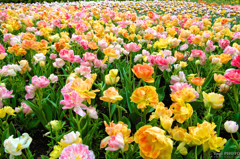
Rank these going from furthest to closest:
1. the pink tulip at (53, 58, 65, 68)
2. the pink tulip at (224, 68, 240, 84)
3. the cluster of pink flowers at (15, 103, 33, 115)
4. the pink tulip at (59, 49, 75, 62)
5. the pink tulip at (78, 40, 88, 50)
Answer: the pink tulip at (78, 40, 88, 50) → the pink tulip at (53, 58, 65, 68) → the pink tulip at (59, 49, 75, 62) → the cluster of pink flowers at (15, 103, 33, 115) → the pink tulip at (224, 68, 240, 84)

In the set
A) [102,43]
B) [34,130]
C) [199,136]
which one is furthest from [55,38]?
[199,136]

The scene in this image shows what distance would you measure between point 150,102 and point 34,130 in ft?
3.30

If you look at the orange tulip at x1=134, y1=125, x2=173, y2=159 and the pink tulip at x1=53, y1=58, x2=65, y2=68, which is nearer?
the orange tulip at x1=134, y1=125, x2=173, y2=159

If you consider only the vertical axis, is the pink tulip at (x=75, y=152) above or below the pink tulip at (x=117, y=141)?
below

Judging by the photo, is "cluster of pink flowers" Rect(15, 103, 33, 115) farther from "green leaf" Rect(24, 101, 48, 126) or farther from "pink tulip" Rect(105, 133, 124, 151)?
"pink tulip" Rect(105, 133, 124, 151)

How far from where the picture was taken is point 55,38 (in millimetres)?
2484

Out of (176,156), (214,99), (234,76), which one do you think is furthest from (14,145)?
(234,76)

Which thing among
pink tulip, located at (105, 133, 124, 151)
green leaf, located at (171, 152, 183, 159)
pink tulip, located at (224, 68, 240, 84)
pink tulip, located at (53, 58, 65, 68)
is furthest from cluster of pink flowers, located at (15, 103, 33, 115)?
pink tulip, located at (224, 68, 240, 84)

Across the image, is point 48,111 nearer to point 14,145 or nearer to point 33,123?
point 33,123

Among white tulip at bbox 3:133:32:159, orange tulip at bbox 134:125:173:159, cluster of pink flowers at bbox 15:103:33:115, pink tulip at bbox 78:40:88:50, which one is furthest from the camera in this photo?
pink tulip at bbox 78:40:88:50

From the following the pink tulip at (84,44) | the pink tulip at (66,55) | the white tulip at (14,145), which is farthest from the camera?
the pink tulip at (84,44)

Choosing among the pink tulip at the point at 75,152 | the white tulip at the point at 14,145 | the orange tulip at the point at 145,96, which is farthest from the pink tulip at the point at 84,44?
the pink tulip at the point at 75,152

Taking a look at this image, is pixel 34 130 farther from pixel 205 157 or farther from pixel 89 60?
pixel 205 157

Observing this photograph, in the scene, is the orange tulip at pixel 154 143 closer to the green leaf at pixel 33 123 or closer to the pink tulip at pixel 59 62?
the green leaf at pixel 33 123
